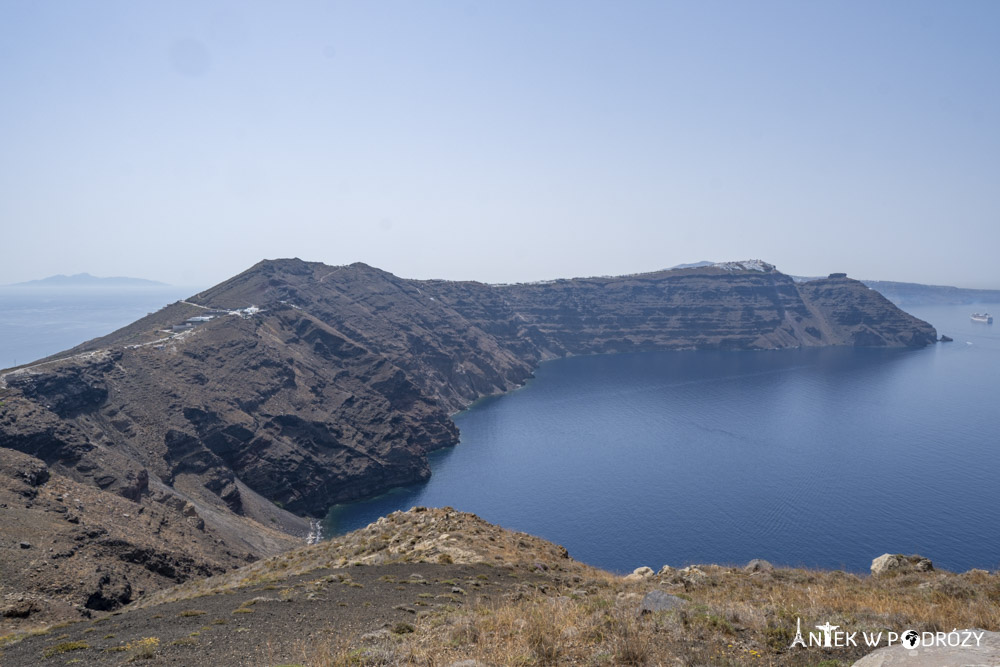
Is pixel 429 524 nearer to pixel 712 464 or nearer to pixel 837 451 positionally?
pixel 712 464

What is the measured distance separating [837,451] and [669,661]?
133 m

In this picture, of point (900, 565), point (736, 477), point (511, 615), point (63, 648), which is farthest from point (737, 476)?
point (63, 648)

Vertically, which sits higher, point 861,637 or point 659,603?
point 861,637

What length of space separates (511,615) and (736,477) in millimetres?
105969

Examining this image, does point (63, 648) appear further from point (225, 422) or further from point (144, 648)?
point (225, 422)

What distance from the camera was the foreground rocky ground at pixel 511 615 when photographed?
1200 cm

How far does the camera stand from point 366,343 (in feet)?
591

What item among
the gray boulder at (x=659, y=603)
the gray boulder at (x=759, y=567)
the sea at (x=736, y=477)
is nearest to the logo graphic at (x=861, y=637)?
the gray boulder at (x=659, y=603)

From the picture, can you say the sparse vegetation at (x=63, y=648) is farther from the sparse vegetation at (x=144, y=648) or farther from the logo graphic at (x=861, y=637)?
the logo graphic at (x=861, y=637)

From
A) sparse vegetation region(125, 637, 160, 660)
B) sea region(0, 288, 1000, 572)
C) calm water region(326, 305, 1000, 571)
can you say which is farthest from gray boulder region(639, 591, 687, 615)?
sea region(0, 288, 1000, 572)

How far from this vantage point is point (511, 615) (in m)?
14.7

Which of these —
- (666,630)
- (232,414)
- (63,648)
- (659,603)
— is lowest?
(232,414)

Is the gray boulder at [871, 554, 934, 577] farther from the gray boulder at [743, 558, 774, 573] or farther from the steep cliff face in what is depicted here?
the steep cliff face

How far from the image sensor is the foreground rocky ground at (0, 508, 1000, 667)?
39.4 feet
